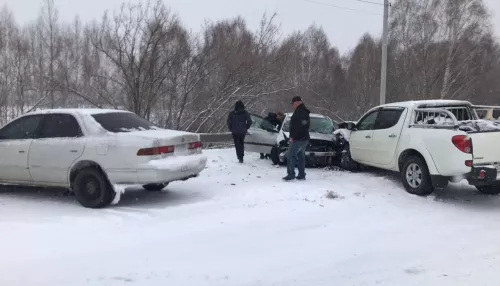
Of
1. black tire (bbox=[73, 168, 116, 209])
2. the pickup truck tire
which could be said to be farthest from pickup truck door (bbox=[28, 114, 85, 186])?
the pickup truck tire

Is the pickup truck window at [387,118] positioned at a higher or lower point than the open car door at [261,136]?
higher

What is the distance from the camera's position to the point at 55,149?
694 cm

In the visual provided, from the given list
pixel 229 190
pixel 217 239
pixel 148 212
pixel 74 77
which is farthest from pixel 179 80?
pixel 217 239

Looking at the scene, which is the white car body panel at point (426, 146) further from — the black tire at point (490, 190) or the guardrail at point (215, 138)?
the guardrail at point (215, 138)

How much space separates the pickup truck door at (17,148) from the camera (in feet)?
23.7

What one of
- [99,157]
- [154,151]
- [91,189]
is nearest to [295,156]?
[154,151]

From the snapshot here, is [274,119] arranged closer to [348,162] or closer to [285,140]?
[285,140]

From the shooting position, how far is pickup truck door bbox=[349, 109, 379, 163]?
367 inches

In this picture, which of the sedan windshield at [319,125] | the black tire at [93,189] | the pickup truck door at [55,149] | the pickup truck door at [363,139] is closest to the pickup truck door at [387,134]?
the pickup truck door at [363,139]

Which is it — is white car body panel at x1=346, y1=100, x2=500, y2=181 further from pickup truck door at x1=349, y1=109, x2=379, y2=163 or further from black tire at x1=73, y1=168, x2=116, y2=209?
black tire at x1=73, y1=168, x2=116, y2=209

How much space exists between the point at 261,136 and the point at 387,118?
3.79 metres

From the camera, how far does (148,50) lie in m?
17.2

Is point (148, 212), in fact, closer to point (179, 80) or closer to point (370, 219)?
point (370, 219)

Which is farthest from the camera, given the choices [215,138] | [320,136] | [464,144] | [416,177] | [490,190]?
[215,138]
